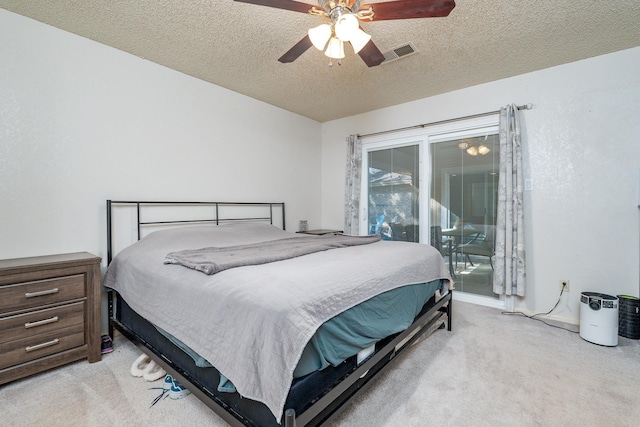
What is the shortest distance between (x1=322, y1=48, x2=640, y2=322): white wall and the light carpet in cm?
69

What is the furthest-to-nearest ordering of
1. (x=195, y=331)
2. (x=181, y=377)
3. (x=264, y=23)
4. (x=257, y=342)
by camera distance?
(x=264, y=23) < (x=181, y=377) < (x=195, y=331) < (x=257, y=342)

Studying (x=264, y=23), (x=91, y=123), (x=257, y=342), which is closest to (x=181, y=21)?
(x=264, y=23)

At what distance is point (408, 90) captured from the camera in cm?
344

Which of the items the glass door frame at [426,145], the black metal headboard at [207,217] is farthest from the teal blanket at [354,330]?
the glass door frame at [426,145]

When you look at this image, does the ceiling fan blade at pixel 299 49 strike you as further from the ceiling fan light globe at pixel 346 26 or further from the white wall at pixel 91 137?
the white wall at pixel 91 137

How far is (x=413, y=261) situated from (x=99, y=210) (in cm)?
266

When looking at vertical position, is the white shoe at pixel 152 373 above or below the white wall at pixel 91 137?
below

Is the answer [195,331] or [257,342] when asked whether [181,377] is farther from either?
[257,342]

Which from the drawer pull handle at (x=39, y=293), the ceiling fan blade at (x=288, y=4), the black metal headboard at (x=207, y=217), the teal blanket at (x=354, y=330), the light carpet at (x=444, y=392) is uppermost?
the ceiling fan blade at (x=288, y=4)

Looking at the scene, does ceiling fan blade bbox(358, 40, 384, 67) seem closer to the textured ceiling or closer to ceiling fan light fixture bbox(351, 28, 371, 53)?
ceiling fan light fixture bbox(351, 28, 371, 53)

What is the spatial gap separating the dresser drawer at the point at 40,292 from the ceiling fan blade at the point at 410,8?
2606mm

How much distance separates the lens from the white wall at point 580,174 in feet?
8.37

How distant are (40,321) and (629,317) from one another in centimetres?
452

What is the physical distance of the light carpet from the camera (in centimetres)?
149
